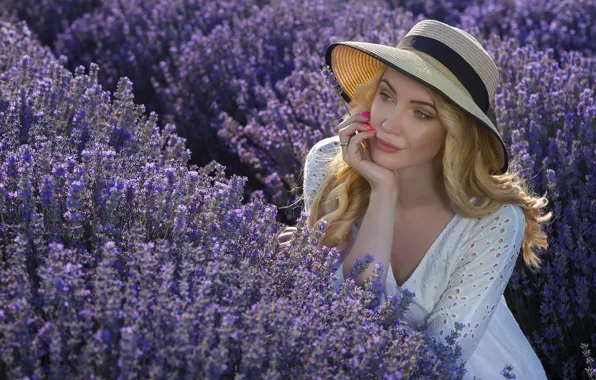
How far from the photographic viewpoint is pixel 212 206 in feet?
7.48

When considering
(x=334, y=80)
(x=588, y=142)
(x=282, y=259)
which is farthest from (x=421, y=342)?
(x=588, y=142)

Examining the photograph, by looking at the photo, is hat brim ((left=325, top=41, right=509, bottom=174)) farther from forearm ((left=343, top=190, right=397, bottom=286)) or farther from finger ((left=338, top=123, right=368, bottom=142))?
forearm ((left=343, top=190, right=397, bottom=286))

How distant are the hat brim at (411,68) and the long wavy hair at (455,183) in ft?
0.16

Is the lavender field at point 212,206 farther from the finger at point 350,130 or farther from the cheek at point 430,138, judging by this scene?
the cheek at point 430,138

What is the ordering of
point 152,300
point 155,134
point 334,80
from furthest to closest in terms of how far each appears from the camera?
point 155,134 → point 334,80 → point 152,300

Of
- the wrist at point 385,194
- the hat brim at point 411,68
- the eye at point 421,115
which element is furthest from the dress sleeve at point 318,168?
the eye at point 421,115

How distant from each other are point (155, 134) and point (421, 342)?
5.44ft

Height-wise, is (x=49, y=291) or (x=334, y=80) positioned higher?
(x=334, y=80)

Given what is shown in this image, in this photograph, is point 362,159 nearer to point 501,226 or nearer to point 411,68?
point 411,68

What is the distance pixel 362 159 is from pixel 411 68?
1.22ft

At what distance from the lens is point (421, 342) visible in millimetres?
2002

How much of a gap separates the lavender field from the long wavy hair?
0.24 meters

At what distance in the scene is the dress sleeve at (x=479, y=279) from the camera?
2482 mm

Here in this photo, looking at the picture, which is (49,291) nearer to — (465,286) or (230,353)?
(230,353)
